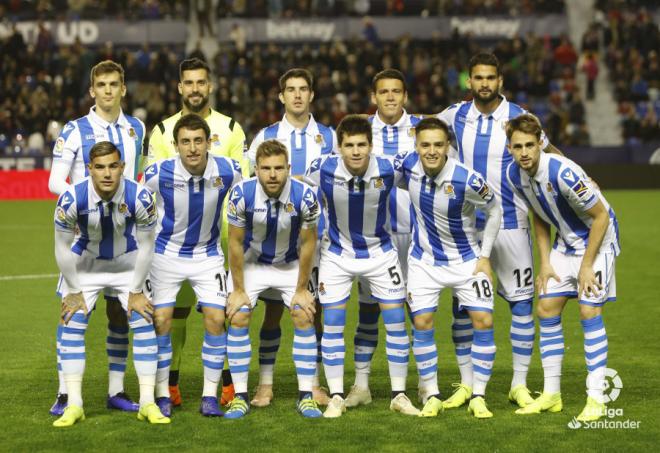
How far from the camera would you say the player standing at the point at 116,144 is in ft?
23.4

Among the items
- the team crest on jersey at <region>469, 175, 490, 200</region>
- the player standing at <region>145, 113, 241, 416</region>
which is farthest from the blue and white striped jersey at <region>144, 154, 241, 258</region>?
the team crest on jersey at <region>469, 175, 490, 200</region>

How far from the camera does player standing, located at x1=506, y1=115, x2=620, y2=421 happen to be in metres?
6.76

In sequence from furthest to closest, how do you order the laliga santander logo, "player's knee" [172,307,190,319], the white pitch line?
the white pitch line
"player's knee" [172,307,190,319]
the laliga santander logo

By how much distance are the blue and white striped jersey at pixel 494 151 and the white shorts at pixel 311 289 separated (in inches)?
48.8

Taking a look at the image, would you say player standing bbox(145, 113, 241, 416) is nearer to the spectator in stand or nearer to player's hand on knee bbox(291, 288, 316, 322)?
player's hand on knee bbox(291, 288, 316, 322)

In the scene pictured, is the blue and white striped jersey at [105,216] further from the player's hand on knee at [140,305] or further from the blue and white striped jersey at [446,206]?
the blue and white striped jersey at [446,206]

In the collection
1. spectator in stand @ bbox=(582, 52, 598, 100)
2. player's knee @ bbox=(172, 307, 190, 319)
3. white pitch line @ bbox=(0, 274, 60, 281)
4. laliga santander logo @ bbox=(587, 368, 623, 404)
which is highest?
spectator in stand @ bbox=(582, 52, 598, 100)

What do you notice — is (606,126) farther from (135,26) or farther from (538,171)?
(538,171)

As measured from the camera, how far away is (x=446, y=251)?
23.1ft

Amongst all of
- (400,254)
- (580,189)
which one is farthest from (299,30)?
(580,189)

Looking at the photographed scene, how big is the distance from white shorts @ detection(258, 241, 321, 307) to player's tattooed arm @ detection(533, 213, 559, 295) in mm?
1471

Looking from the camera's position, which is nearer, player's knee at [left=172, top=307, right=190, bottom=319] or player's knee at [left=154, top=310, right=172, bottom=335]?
player's knee at [left=154, top=310, right=172, bottom=335]

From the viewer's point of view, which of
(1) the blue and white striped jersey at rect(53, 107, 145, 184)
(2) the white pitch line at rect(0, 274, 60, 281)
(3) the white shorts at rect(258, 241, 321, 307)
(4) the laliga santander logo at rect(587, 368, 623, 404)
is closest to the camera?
(4) the laliga santander logo at rect(587, 368, 623, 404)

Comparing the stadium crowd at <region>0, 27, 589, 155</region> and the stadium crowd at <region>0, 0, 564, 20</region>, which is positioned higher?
the stadium crowd at <region>0, 0, 564, 20</region>
